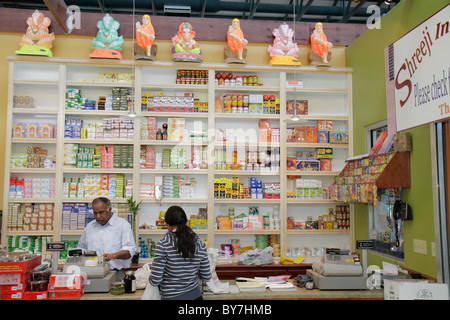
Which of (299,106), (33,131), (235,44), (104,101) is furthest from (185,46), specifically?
(33,131)

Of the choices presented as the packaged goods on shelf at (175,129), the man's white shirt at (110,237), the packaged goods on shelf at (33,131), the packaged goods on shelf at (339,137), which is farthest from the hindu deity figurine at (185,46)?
the man's white shirt at (110,237)

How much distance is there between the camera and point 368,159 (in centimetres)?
488

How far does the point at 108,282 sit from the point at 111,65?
11.5ft

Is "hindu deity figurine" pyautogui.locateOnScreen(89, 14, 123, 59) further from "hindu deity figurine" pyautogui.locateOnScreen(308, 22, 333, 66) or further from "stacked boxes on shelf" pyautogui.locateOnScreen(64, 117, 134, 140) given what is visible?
"hindu deity figurine" pyautogui.locateOnScreen(308, 22, 333, 66)

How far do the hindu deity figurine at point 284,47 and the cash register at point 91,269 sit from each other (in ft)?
12.9

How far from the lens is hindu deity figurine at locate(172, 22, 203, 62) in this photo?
582cm

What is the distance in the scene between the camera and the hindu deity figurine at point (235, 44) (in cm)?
587

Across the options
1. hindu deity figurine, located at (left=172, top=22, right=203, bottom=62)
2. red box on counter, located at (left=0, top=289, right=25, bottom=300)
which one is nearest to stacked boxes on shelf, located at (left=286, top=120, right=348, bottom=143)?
hindu deity figurine, located at (left=172, top=22, right=203, bottom=62)

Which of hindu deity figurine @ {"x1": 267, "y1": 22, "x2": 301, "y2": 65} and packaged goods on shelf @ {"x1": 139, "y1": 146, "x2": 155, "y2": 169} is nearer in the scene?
packaged goods on shelf @ {"x1": 139, "y1": 146, "x2": 155, "y2": 169}

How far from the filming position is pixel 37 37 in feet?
18.8

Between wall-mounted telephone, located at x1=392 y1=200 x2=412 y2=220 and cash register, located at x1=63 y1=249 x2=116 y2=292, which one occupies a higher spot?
wall-mounted telephone, located at x1=392 y1=200 x2=412 y2=220

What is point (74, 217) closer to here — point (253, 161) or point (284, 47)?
point (253, 161)

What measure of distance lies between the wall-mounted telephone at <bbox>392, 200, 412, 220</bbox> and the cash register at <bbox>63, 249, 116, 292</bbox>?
3088mm

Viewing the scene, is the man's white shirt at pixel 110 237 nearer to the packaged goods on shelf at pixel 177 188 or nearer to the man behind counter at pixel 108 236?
the man behind counter at pixel 108 236
